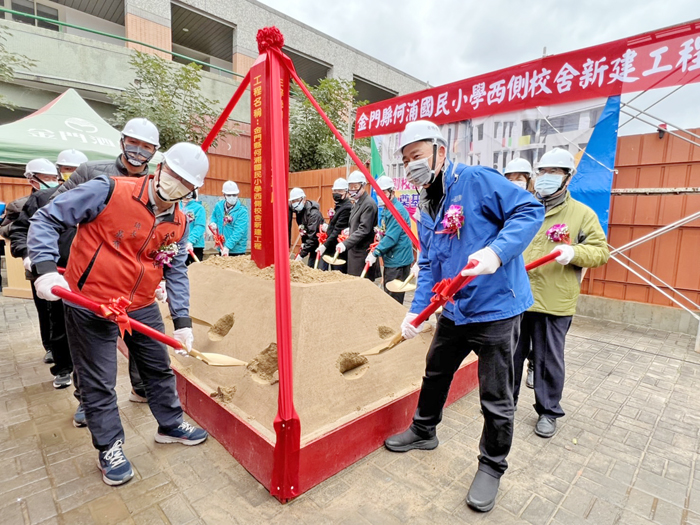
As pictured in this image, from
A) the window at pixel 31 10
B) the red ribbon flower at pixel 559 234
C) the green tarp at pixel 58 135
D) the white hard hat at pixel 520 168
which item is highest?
the window at pixel 31 10

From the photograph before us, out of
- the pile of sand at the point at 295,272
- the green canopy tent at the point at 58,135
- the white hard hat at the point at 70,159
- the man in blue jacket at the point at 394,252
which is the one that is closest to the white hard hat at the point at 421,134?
the pile of sand at the point at 295,272

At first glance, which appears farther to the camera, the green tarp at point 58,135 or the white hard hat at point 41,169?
the green tarp at point 58,135

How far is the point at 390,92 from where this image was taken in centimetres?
1695

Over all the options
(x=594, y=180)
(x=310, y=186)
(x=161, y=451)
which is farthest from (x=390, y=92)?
(x=161, y=451)

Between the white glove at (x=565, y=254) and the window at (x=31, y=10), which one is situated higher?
the window at (x=31, y=10)

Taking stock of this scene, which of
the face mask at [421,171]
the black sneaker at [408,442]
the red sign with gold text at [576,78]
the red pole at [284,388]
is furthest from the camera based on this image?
the red sign with gold text at [576,78]

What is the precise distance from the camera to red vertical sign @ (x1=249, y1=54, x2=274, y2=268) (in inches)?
120

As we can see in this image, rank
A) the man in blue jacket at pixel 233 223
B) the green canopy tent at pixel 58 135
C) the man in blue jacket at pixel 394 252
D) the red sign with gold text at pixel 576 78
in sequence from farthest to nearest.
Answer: the green canopy tent at pixel 58 135 → the man in blue jacket at pixel 233 223 → the man in blue jacket at pixel 394 252 → the red sign with gold text at pixel 576 78

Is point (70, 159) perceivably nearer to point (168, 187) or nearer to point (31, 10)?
point (168, 187)

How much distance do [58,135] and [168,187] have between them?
5.86 metres

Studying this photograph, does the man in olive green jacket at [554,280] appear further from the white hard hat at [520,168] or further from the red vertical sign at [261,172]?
the red vertical sign at [261,172]

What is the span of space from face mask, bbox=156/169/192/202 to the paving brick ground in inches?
56.3

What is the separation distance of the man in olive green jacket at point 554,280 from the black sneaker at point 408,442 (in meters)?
0.77

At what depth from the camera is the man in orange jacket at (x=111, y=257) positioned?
1719mm
